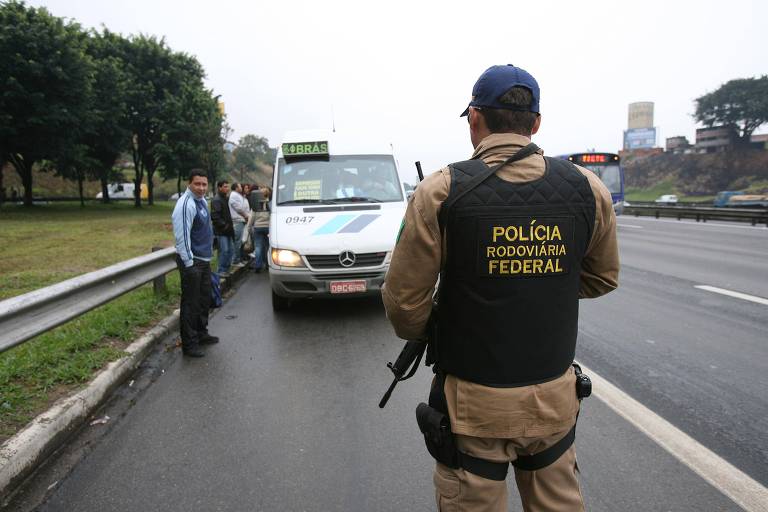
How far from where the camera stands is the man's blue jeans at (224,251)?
28.8 ft

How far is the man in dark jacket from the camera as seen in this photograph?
8.55 m

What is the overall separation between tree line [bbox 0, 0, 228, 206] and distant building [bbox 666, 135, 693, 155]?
7583 centimetres

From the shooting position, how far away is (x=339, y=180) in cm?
740

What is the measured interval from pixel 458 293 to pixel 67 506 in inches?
96.0

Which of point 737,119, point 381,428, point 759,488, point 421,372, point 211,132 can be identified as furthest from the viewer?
point 737,119

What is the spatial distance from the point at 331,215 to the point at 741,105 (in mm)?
90234

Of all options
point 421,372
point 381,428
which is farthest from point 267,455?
point 421,372

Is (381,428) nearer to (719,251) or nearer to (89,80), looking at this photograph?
(719,251)

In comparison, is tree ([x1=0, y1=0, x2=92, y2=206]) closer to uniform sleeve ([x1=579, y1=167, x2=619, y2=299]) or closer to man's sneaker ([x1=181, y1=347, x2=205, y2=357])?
man's sneaker ([x1=181, y1=347, x2=205, y2=357])

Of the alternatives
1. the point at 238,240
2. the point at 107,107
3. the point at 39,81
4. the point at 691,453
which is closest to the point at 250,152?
the point at 107,107

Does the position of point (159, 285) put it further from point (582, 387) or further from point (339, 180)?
point (582, 387)

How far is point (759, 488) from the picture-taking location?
8.63 feet

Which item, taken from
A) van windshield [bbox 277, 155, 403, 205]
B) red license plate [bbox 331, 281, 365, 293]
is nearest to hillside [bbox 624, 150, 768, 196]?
van windshield [bbox 277, 155, 403, 205]

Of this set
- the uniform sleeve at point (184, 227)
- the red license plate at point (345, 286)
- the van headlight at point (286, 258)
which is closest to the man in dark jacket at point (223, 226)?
the van headlight at point (286, 258)
